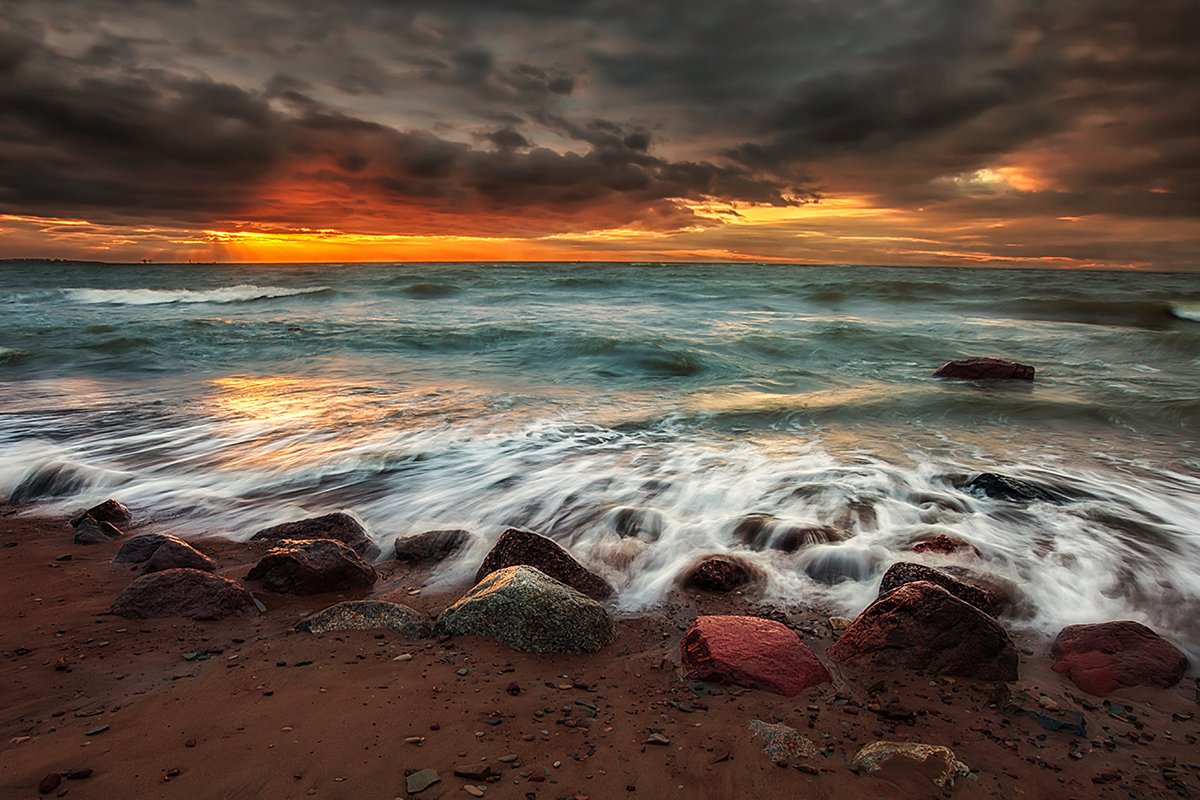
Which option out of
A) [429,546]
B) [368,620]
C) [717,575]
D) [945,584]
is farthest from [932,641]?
[429,546]

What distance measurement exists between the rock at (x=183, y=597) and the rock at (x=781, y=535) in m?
3.18

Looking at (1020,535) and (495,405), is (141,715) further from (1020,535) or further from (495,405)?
(495,405)

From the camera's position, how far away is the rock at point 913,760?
7.51 feet

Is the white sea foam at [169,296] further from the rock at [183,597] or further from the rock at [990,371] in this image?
the rock at [183,597]

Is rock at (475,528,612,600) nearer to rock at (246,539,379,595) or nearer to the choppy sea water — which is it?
the choppy sea water

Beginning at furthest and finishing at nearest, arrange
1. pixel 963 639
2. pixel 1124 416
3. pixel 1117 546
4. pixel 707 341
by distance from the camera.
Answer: pixel 707 341 → pixel 1124 416 → pixel 1117 546 → pixel 963 639

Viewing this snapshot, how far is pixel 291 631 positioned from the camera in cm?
327

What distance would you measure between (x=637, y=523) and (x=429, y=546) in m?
1.55

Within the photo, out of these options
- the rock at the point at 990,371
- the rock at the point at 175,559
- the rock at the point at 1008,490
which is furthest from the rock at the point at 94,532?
the rock at the point at 990,371

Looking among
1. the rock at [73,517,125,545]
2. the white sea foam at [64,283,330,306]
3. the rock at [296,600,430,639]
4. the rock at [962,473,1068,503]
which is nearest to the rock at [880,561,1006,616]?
the rock at [962,473,1068,503]

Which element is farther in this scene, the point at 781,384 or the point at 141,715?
the point at 781,384

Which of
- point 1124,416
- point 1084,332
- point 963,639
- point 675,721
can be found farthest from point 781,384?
point 1084,332

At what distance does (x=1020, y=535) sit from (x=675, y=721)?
346cm

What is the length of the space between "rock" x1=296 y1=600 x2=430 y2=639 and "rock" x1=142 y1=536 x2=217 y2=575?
3.62 ft
